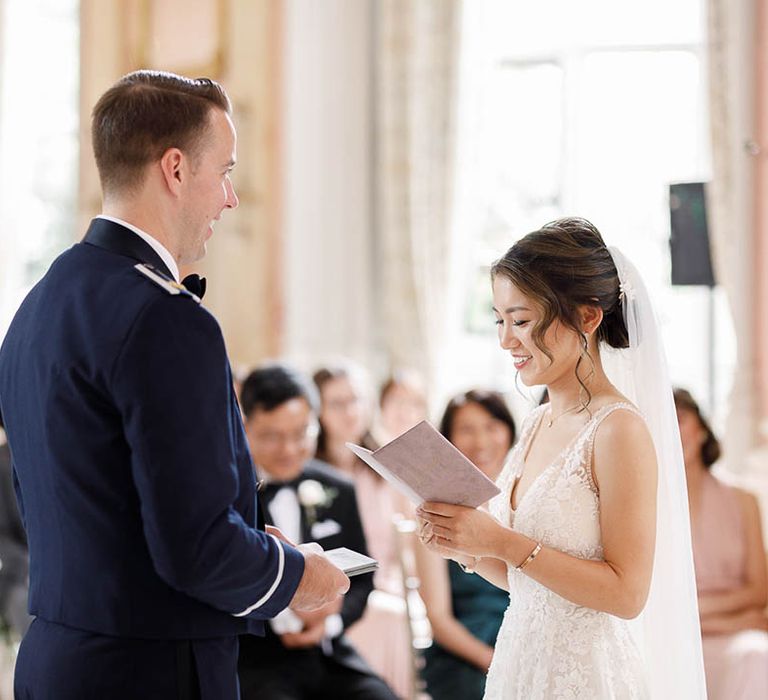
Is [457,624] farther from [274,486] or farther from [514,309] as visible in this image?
[514,309]

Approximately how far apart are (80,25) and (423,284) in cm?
302

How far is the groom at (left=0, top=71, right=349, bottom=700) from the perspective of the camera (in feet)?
6.70

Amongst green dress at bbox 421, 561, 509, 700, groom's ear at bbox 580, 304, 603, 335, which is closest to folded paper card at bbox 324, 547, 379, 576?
groom's ear at bbox 580, 304, 603, 335

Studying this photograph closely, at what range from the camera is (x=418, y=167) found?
284 inches

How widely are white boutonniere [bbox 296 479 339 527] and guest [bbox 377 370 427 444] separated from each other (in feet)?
6.39

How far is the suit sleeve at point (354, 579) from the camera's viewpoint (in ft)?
12.9

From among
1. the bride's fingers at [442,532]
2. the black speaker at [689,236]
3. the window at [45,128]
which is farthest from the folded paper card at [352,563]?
the window at [45,128]

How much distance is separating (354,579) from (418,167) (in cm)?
370

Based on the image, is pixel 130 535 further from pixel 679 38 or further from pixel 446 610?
pixel 679 38

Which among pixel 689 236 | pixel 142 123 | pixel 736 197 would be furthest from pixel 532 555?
pixel 736 197

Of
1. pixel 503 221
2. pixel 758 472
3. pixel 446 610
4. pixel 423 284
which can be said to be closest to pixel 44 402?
pixel 446 610

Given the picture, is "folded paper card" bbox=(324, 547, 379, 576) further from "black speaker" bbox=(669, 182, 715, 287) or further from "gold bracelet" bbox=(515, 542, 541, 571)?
"black speaker" bbox=(669, 182, 715, 287)

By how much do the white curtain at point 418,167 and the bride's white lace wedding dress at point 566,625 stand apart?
455 centimetres

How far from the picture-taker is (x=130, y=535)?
84.1 inches
